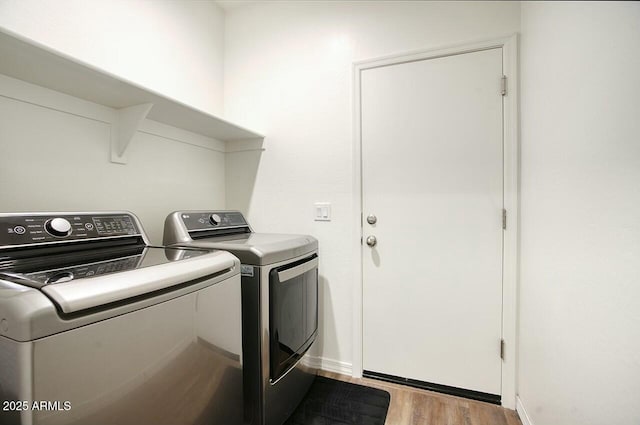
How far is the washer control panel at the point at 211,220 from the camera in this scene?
5.05ft

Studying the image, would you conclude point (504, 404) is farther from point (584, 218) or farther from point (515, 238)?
point (584, 218)

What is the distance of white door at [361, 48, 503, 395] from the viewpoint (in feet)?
5.25

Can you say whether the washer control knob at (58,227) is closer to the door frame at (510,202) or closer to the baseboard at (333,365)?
the baseboard at (333,365)

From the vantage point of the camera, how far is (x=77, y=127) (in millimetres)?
1305

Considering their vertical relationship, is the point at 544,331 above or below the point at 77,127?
below

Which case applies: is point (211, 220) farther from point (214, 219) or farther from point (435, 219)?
point (435, 219)

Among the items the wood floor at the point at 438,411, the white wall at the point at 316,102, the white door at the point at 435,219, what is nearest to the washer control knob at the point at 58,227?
the white wall at the point at 316,102

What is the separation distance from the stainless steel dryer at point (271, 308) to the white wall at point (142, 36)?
83cm

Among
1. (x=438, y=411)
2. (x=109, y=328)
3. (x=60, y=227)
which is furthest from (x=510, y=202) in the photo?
(x=60, y=227)

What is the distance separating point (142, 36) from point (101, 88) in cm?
61

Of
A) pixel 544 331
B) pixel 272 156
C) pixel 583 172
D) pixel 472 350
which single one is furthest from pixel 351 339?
pixel 583 172

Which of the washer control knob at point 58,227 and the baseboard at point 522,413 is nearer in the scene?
the washer control knob at point 58,227

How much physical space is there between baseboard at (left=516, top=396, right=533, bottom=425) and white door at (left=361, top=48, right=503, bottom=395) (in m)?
0.12

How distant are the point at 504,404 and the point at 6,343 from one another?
2.04 meters
